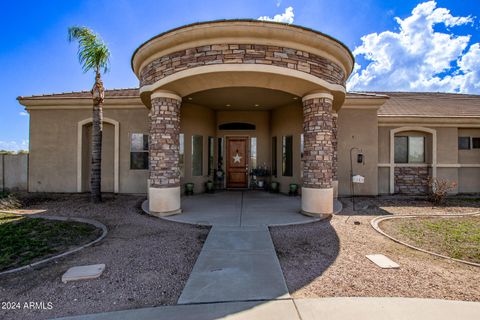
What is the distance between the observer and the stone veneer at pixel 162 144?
641 centimetres

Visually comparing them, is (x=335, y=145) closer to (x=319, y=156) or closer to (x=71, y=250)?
(x=319, y=156)

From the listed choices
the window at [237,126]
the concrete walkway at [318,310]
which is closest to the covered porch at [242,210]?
the concrete walkway at [318,310]

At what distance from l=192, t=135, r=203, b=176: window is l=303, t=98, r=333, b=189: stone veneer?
5216mm

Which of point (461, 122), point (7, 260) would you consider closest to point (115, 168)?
point (7, 260)

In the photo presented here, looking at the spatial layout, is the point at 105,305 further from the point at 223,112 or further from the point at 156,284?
the point at 223,112

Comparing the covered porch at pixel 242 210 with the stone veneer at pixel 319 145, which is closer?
the covered porch at pixel 242 210

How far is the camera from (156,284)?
310 centimetres

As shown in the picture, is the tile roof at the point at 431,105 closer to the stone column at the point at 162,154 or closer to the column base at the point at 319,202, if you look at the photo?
the column base at the point at 319,202

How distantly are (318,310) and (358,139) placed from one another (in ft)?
28.3

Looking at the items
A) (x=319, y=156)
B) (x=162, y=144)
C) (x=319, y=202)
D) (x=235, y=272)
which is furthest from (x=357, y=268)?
(x=162, y=144)

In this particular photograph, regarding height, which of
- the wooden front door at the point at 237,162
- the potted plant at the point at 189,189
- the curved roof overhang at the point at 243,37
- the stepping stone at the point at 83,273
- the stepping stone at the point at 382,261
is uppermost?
the curved roof overhang at the point at 243,37

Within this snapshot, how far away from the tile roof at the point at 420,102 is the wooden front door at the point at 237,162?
4779mm

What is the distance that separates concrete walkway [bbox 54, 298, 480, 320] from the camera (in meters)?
2.45

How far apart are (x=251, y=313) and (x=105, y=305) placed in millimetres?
1628
